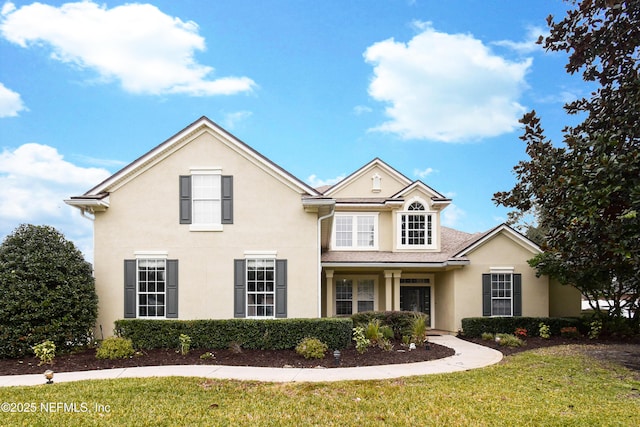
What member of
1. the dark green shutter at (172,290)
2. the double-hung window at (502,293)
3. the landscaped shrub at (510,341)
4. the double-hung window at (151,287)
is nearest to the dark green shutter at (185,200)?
the dark green shutter at (172,290)

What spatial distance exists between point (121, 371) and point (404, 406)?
716cm

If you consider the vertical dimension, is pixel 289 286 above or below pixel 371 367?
above

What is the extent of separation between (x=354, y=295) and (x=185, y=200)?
1042cm

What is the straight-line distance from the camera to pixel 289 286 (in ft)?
48.3

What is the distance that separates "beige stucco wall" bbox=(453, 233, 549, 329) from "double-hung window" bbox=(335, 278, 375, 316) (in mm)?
4425

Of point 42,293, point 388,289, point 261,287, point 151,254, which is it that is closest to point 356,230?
point 388,289

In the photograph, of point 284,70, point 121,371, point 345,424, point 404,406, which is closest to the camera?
point 345,424

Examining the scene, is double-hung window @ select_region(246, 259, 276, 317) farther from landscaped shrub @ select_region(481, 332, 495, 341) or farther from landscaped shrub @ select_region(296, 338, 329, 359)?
landscaped shrub @ select_region(481, 332, 495, 341)

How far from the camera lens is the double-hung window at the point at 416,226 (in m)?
21.4

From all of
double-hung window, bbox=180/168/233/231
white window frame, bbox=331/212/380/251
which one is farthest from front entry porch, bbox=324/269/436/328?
double-hung window, bbox=180/168/233/231

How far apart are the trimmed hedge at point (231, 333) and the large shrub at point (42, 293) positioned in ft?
4.37

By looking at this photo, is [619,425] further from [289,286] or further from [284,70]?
[284,70]

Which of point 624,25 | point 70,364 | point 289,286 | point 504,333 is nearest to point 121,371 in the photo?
point 70,364

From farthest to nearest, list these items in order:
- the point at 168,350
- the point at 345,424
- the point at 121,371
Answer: the point at 168,350 → the point at 121,371 → the point at 345,424
